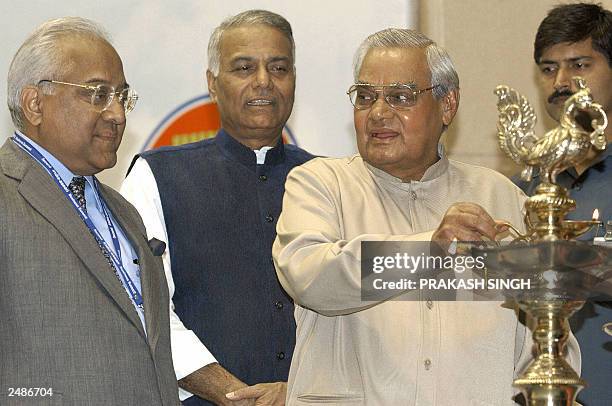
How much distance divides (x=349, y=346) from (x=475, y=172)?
68 centimetres

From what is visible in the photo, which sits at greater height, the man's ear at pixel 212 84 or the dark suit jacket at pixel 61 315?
the man's ear at pixel 212 84

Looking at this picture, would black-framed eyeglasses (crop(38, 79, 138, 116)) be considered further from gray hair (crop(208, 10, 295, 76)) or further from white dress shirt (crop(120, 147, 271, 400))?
gray hair (crop(208, 10, 295, 76))

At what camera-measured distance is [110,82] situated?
301 cm

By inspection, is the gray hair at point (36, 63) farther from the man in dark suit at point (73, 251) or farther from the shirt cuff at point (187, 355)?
the shirt cuff at point (187, 355)

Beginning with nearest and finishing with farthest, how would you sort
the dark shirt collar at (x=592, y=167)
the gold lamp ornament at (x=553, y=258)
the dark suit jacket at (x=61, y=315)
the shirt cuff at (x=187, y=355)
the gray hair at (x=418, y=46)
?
the gold lamp ornament at (x=553, y=258) < the dark suit jacket at (x=61, y=315) < the gray hair at (x=418, y=46) < the shirt cuff at (x=187, y=355) < the dark shirt collar at (x=592, y=167)

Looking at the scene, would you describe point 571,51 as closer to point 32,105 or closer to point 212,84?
point 212,84

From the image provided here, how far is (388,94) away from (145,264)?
0.80m

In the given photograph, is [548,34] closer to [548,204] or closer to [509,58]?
[509,58]

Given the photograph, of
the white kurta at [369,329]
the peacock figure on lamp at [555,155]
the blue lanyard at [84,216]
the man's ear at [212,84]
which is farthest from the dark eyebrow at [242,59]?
the peacock figure on lamp at [555,155]

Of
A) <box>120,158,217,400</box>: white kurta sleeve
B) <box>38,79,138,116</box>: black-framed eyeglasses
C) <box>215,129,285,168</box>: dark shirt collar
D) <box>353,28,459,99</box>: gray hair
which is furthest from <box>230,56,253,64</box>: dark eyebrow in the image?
<box>38,79,138,116</box>: black-framed eyeglasses

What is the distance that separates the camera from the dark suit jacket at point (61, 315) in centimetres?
256

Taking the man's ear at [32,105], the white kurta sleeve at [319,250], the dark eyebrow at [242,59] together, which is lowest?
the white kurta sleeve at [319,250]

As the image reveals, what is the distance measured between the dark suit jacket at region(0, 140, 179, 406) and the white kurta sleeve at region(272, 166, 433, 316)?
40 centimetres

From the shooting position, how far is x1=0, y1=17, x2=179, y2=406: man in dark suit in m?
2.58
